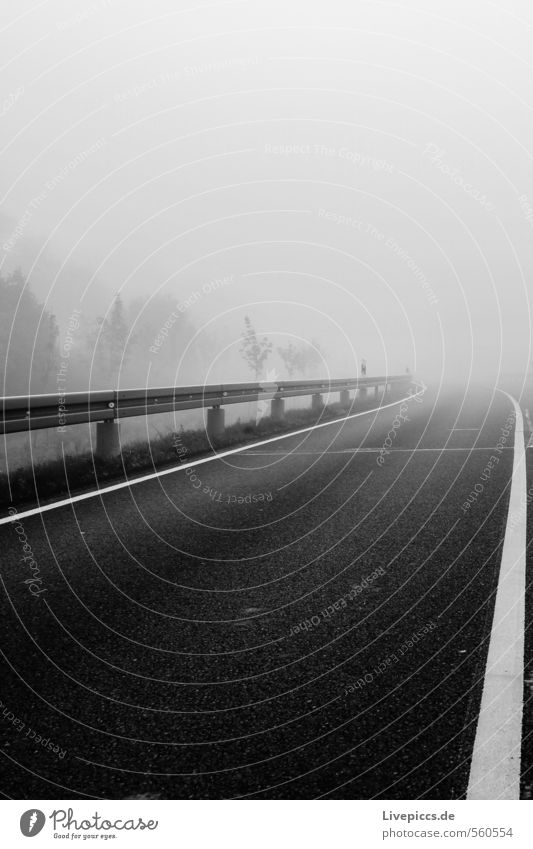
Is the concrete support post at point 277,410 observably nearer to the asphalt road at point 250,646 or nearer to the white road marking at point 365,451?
the white road marking at point 365,451

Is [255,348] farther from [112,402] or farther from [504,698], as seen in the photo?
[504,698]

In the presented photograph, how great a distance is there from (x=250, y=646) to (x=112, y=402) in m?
7.51

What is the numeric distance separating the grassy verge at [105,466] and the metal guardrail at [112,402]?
22.5 inches

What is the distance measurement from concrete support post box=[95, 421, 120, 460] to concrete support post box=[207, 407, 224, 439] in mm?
3647

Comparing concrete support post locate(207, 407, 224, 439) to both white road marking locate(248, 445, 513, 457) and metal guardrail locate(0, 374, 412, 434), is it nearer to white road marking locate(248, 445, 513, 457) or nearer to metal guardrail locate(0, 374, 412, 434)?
metal guardrail locate(0, 374, 412, 434)

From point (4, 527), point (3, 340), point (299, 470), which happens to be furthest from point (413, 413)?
point (3, 340)

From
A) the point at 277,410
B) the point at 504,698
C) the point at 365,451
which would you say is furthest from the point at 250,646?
the point at 277,410

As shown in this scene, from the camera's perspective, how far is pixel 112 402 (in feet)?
34.8

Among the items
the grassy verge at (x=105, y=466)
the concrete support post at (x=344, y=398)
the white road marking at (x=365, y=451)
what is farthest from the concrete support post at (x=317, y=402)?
the white road marking at (x=365, y=451)

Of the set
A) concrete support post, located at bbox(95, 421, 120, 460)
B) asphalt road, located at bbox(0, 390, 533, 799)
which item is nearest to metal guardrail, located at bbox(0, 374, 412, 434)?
concrete support post, located at bbox(95, 421, 120, 460)

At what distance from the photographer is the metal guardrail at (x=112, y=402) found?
8509mm

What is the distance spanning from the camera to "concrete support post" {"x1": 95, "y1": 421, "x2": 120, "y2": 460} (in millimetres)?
10469

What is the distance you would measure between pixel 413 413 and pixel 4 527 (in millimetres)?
15186
